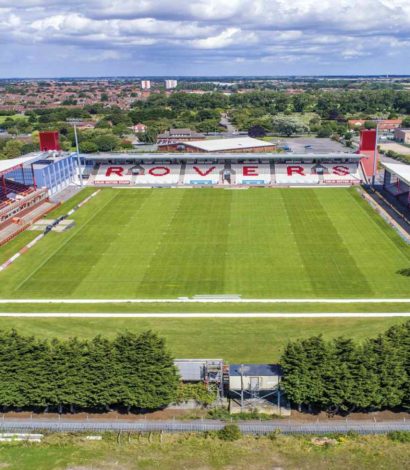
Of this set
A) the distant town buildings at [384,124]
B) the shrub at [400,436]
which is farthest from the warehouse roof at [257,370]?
the distant town buildings at [384,124]

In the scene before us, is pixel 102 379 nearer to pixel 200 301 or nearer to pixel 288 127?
pixel 200 301

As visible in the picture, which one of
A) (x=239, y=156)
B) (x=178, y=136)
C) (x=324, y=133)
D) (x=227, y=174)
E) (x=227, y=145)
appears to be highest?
(x=239, y=156)

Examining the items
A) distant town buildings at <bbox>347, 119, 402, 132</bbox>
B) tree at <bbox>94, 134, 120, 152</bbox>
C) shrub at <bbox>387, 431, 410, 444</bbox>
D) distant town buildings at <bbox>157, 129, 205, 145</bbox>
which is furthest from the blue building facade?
distant town buildings at <bbox>347, 119, 402, 132</bbox>

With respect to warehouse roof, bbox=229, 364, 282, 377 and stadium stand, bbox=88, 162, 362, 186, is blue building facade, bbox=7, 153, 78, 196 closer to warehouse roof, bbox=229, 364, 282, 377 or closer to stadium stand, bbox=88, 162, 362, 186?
stadium stand, bbox=88, 162, 362, 186

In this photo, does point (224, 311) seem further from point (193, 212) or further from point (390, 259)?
point (193, 212)

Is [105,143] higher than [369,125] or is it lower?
lower

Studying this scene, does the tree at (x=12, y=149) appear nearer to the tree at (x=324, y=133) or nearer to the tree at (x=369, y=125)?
the tree at (x=324, y=133)

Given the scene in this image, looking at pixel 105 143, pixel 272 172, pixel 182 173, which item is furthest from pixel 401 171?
pixel 105 143
